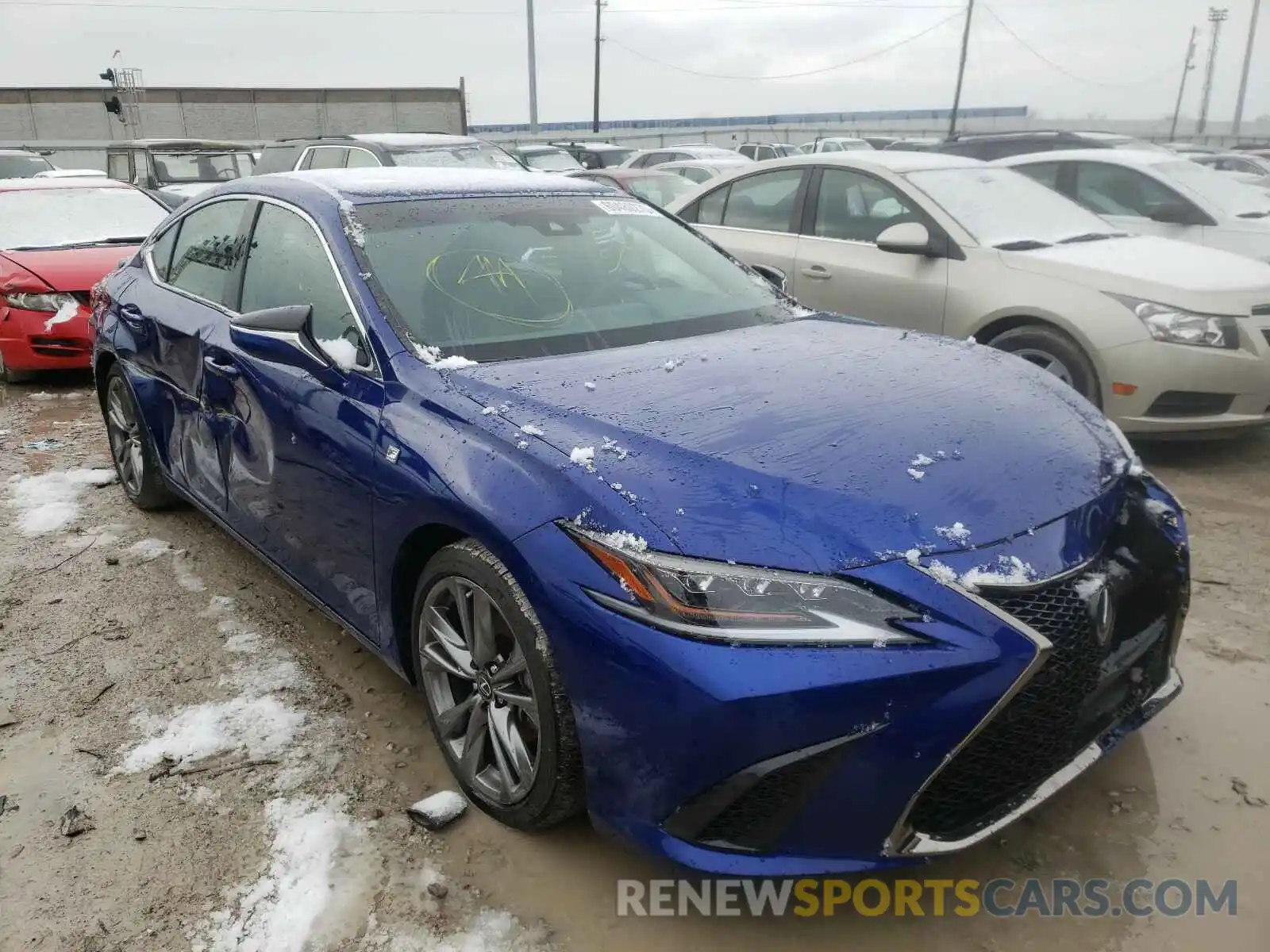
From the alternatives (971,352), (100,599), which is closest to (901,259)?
(971,352)

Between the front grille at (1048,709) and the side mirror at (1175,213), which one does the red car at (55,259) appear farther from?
the side mirror at (1175,213)

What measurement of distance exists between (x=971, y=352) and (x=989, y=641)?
56.6 inches

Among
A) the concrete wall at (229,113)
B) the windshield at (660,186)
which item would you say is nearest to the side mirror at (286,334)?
the windshield at (660,186)

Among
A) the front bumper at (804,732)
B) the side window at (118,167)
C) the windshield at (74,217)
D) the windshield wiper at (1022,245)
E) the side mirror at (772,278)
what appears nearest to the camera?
the front bumper at (804,732)

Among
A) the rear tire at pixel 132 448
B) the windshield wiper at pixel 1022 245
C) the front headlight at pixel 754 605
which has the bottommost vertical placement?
the rear tire at pixel 132 448

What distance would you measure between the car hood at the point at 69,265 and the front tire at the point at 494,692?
17.8 ft

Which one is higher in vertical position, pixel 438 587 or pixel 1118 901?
pixel 438 587

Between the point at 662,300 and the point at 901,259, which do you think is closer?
the point at 662,300

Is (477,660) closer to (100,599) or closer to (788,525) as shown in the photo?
(788,525)

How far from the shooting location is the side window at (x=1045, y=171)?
8133mm

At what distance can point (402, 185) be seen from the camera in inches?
133

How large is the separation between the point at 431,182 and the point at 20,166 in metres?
16.2

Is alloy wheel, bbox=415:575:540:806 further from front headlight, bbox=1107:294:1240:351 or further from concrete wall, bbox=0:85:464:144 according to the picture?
concrete wall, bbox=0:85:464:144

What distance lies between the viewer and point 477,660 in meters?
2.44
